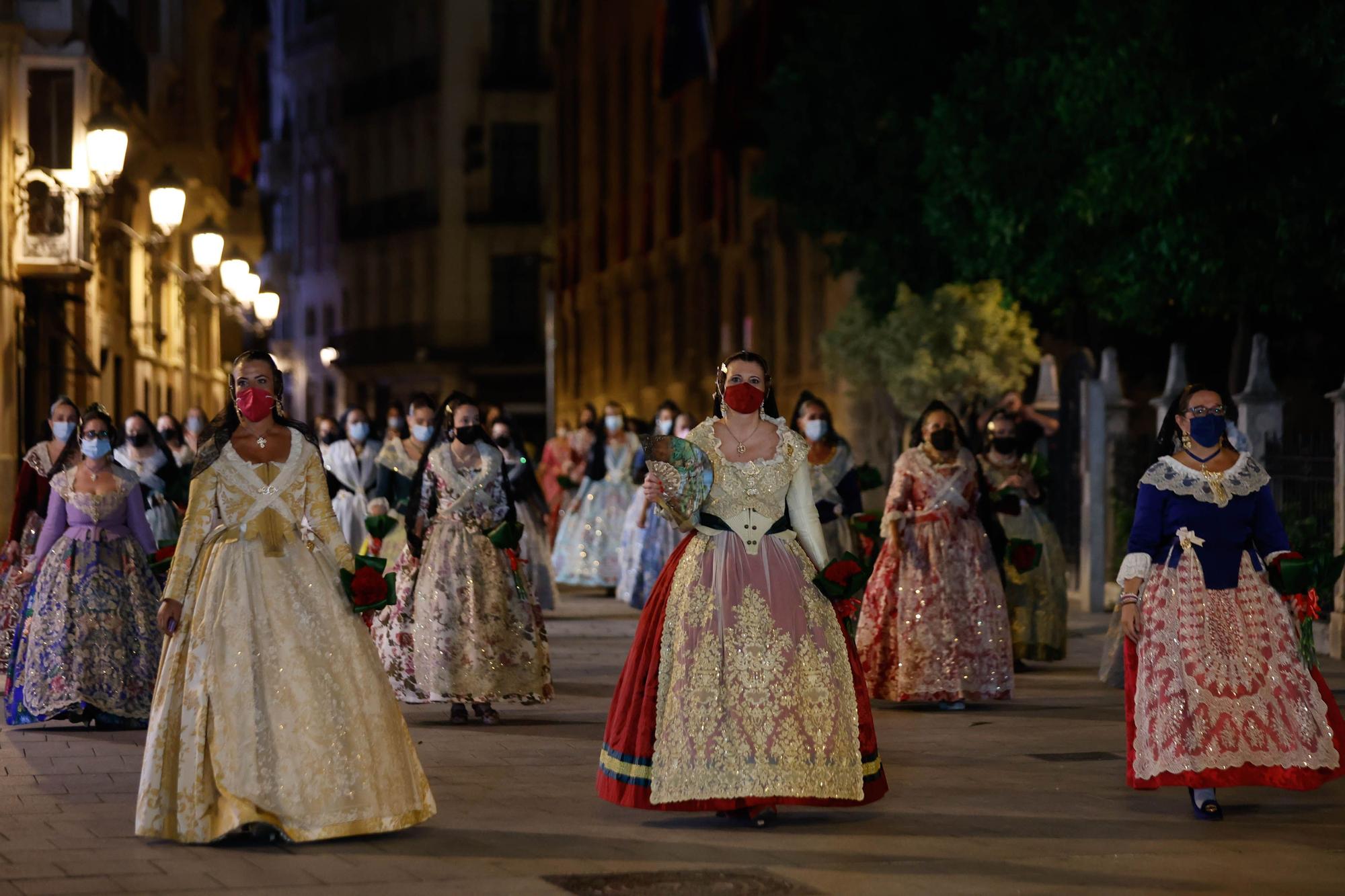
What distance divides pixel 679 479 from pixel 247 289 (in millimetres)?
21473

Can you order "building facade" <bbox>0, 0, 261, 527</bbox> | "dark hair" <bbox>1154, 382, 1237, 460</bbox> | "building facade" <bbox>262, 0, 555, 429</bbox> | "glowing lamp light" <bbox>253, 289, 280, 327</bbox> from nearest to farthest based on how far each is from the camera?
"dark hair" <bbox>1154, 382, 1237, 460</bbox>, "building facade" <bbox>0, 0, 261, 527</bbox>, "glowing lamp light" <bbox>253, 289, 280, 327</bbox>, "building facade" <bbox>262, 0, 555, 429</bbox>

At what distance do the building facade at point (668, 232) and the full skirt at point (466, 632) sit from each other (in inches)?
598

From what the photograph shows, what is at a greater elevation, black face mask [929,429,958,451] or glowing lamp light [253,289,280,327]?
glowing lamp light [253,289,280,327]

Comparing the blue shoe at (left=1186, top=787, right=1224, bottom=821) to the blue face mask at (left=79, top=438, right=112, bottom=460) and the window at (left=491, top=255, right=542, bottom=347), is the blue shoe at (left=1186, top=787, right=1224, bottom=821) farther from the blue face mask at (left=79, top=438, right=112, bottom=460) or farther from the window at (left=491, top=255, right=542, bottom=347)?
the window at (left=491, top=255, right=542, bottom=347)

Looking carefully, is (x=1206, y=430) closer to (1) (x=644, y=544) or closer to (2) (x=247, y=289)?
(1) (x=644, y=544)

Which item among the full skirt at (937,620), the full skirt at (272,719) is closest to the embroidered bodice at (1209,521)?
the full skirt at (272,719)

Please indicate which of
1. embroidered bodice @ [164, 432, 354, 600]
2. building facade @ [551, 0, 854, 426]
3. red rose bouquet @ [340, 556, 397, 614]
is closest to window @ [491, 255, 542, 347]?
building facade @ [551, 0, 854, 426]

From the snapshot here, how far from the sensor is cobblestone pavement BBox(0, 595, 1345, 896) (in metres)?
8.04

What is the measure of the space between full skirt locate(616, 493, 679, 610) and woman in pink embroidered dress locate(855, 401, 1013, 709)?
745 cm

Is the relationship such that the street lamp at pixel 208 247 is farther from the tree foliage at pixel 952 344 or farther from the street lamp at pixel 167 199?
the tree foliage at pixel 952 344

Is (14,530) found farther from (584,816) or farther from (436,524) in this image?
(584,816)

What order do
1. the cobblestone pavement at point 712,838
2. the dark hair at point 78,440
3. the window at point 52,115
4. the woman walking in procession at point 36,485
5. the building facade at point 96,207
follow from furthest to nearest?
the window at point 52,115 → the building facade at point 96,207 → the woman walking in procession at point 36,485 → the dark hair at point 78,440 → the cobblestone pavement at point 712,838

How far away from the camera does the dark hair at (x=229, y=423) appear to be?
9.19 meters

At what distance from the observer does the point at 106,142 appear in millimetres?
20500
